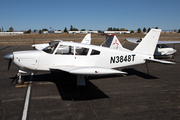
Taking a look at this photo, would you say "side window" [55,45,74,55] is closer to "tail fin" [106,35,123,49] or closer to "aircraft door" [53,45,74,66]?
"aircraft door" [53,45,74,66]

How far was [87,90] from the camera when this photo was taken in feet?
22.7

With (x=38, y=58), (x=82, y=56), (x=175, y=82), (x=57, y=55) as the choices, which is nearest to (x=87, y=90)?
(x=82, y=56)

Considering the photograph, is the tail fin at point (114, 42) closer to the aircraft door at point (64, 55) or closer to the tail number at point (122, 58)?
the tail number at point (122, 58)

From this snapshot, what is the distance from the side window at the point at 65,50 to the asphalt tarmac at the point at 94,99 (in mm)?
1609

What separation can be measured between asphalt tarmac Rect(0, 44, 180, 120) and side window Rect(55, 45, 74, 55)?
1609mm

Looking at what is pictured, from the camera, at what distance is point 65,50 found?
732 centimetres

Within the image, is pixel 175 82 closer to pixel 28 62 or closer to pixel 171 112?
pixel 171 112

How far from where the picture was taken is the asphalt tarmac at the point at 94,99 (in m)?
4.79

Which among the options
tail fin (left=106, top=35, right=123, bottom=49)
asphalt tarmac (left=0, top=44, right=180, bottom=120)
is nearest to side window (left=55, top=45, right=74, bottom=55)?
asphalt tarmac (left=0, top=44, right=180, bottom=120)

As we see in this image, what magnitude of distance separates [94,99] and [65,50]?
2779 mm

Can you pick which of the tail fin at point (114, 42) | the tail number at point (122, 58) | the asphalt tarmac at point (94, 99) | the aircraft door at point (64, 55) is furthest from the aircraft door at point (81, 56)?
the tail fin at point (114, 42)

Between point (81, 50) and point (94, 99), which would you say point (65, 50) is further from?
point (94, 99)

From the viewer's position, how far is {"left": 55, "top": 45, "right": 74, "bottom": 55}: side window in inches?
286

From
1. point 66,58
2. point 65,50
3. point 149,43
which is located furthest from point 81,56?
point 149,43
